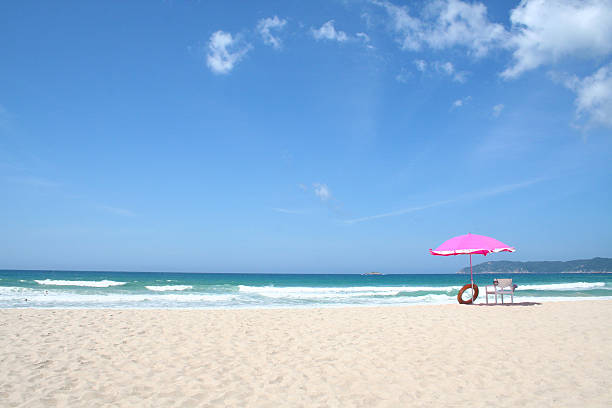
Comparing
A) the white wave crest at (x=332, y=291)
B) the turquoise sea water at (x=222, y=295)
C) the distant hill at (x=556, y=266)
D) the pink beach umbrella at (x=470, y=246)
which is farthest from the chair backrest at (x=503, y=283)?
the distant hill at (x=556, y=266)

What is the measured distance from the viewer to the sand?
4.23 metres

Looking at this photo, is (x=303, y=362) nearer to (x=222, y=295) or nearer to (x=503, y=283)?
(x=503, y=283)

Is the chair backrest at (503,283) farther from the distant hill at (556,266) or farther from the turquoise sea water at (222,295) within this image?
the distant hill at (556,266)

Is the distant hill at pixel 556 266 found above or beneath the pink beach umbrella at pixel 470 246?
beneath

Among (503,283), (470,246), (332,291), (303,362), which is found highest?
(470,246)

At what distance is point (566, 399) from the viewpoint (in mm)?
4176

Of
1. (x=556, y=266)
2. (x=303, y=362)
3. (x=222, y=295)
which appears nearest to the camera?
(x=303, y=362)

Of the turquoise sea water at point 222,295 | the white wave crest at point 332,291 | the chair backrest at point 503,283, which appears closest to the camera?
the chair backrest at point 503,283

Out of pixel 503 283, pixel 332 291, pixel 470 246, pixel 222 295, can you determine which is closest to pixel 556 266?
pixel 332 291

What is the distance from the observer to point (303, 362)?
5.69m

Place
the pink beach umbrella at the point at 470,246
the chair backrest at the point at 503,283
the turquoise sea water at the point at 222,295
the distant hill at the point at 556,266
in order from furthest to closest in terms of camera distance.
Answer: the distant hill at the point at 556,266 → the turquoise sea water at the point at 222,295 → the chair backrest at the point at 503,283 → the pink beach umbrella at the point at 470,246

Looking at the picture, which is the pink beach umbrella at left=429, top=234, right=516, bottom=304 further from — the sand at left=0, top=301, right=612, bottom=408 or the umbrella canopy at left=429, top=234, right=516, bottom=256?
the sand at left=0, top=301, right=612, bottom=408

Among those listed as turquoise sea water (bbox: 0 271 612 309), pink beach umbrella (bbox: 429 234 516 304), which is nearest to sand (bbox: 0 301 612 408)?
pink beach umbrella (bbox: 429 234 516 304)

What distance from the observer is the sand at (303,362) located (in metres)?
4.23
